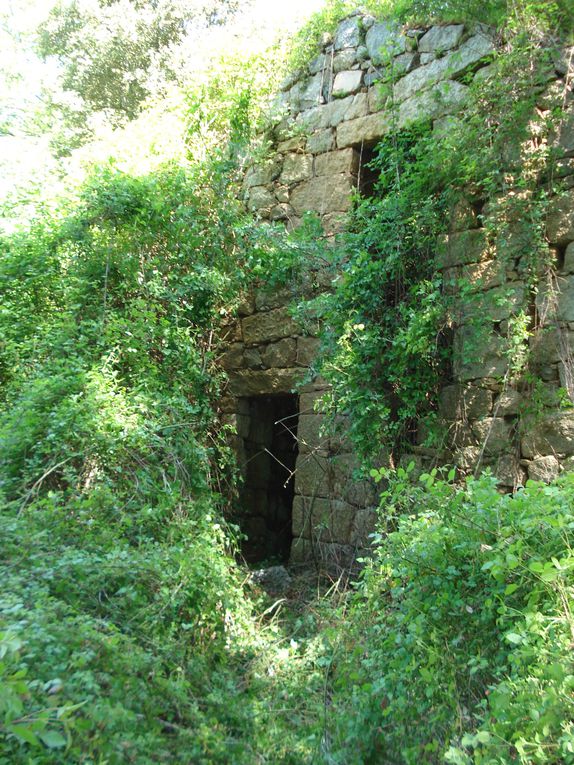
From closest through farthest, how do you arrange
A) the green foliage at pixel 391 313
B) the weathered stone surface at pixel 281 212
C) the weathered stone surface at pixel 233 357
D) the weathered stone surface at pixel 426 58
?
the green foliage at pixel 391 313 → the weathered stone surface at pixel 426 58 → the weathered stone surface at pixel 281 212 → the weathered stone surface at pixel 233 357

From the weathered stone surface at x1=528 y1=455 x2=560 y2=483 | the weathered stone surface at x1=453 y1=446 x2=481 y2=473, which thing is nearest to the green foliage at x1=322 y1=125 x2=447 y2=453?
the weathered stone surface at x1=453 y1=446 x2=481 y2=473

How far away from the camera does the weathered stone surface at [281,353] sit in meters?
5.57

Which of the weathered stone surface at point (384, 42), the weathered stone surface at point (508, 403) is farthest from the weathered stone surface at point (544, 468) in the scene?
the weathered stone surface at point (384, 42)

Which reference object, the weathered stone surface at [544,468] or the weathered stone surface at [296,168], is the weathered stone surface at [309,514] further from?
the weathered stone surface at [296,168]

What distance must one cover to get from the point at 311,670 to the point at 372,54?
453cm

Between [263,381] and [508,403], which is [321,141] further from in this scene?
[508,403]

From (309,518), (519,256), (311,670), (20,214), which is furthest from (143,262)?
(311,670)

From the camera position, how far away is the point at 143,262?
209 inches

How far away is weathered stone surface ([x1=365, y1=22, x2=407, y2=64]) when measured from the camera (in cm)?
503

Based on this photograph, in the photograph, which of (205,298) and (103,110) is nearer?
(205,298)

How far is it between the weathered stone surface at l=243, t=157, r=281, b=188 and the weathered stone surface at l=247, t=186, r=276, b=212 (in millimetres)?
55

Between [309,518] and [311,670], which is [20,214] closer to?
[309,518]

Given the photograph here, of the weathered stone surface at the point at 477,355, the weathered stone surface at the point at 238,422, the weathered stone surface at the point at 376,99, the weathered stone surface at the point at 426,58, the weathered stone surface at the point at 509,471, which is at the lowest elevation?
the weathered stone surface at the point at 509,471

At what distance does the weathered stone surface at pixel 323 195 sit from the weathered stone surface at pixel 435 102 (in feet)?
2.20
